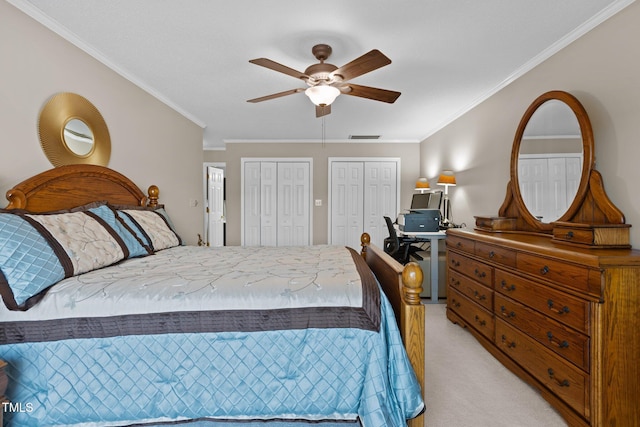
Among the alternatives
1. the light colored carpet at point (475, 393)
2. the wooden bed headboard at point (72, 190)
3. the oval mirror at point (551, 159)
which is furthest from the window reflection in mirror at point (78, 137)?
the oval mirror at point (551, 159)

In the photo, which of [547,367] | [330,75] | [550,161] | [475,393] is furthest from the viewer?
[550,161]

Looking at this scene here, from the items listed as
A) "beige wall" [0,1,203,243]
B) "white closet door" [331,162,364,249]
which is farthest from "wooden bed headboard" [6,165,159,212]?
"white closet door" [331,162,364,249]

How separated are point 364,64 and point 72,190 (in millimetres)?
2303

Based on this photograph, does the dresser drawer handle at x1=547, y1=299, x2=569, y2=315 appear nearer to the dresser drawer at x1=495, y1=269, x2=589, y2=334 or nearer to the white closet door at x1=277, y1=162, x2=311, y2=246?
the dresser drawer at x1=495, y1=269, x2=589, y2=334

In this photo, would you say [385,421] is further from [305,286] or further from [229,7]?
[229,7]

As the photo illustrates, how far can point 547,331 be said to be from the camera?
5.81 feet

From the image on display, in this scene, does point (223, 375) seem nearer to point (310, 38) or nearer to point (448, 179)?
point (310, 38)

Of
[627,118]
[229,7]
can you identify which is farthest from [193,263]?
[627,118]

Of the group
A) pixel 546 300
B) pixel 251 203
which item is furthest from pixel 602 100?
pixel 251 203

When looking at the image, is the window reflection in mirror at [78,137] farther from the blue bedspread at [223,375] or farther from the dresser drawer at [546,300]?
the dresser drawer at [546,300]

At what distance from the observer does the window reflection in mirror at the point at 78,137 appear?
2266 mm

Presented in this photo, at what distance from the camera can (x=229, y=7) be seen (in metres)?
1.91

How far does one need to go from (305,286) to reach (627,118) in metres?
2.16

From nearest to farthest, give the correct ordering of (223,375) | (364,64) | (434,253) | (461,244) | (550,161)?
(223,375), (364,64), (550,161), (461,244), (434,253)
